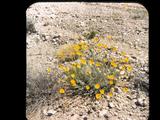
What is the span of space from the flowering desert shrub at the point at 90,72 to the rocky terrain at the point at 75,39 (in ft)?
0.29

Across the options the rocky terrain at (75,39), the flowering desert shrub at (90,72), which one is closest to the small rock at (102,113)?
the rocky terrain at (75,39)

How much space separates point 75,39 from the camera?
4082 mm

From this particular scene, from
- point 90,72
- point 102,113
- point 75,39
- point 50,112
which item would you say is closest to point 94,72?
point 90,72

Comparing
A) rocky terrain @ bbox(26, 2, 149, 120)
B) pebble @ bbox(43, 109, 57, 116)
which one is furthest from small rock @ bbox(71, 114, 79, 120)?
pebble @ bbox(43, 109, 57, 116)

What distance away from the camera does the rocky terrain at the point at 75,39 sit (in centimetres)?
274

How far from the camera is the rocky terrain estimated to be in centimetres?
274

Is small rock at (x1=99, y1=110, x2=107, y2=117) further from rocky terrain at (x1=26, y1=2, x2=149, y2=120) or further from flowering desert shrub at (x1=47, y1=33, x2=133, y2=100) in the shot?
→ flowering desert shrub at (x1=47, y1=33, x2=133, y2=100)

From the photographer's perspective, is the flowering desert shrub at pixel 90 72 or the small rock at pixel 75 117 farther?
the flowering desert shrub at pixel 90 72

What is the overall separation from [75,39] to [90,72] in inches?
46.4

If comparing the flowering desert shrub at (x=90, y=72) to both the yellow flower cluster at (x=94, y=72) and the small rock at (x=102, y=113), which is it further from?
the small rock at (x=102, y=113)

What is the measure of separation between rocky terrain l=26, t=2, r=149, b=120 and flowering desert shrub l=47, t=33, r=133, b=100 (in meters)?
0.09
